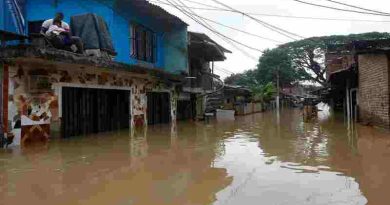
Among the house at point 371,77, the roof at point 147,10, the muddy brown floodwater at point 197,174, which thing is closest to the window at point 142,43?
the roof at point 147,10

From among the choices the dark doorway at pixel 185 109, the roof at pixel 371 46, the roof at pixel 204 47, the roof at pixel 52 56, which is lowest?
the dark doorway at pixel 185 109

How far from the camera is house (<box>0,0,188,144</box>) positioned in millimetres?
11633

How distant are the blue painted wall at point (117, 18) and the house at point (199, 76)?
1.71 m

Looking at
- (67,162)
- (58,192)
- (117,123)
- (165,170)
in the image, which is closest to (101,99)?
(117,123)

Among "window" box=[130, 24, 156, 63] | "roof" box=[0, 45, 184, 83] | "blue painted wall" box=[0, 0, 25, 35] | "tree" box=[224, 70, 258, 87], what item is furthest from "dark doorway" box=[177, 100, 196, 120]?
"tree" box=[224, 70, 258, 87]

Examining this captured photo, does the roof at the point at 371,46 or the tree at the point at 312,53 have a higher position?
the tree at the point at 312,53

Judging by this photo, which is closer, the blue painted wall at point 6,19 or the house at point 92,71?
the house at point 92,71

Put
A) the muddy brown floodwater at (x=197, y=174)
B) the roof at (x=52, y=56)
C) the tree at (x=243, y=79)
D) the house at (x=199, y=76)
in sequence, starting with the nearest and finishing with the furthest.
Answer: the muddy brown floodwater at (x=197, y=174)
the roof at (x=52, y=56)
the house at (x=199, y=76)
the tree at (x=243, y=79)

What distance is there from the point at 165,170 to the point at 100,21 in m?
7.57

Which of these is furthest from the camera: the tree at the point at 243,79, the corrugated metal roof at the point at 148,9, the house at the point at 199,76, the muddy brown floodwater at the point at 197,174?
the tree at the point at 243,79

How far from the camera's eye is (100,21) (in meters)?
14.0

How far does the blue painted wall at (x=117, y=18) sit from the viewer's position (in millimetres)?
15961

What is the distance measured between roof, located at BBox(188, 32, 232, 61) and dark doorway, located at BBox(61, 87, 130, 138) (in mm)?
7608

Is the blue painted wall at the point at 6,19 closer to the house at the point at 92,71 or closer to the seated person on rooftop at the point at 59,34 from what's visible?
the house at the point at 92,71
